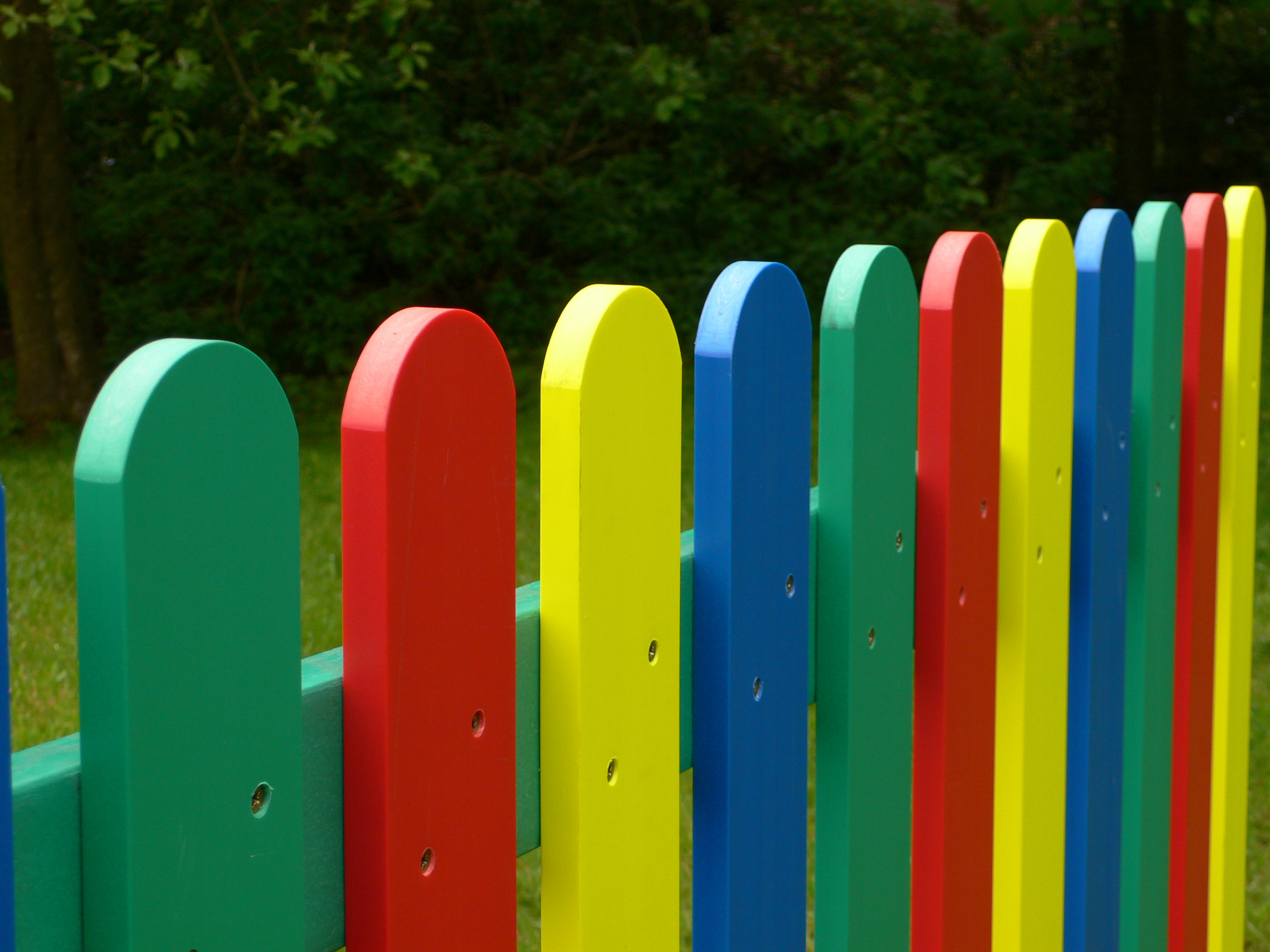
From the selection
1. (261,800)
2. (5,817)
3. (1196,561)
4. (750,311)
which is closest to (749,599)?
(750,311)

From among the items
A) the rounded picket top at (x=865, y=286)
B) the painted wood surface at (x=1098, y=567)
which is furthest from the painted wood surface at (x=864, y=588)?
the painted wood surface at (x=1098, y=567)

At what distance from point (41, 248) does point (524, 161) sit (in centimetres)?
269

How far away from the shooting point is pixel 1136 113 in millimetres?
10430

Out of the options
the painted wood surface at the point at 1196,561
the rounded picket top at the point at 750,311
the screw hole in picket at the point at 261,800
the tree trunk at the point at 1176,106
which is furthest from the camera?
the tree trunk at the point at 1176,106

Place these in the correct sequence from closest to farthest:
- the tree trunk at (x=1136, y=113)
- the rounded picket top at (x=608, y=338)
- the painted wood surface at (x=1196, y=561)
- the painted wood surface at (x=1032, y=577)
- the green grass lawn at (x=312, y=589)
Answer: the rounded picket top at (x=608, y=338), the painted wood surface at (x=1032, y=577), the painted wood surface at (x=1196, y=561), the green grass lawn at (x=312, y=589), the tree trunk at (x=1136, y=113)

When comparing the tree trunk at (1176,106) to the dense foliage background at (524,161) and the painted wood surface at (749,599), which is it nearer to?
the dense foliage background at (524,161)

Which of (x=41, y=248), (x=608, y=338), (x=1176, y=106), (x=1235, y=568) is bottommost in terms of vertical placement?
(x=1235, y=568)

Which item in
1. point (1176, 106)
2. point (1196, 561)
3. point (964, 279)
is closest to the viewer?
point (964, 279)

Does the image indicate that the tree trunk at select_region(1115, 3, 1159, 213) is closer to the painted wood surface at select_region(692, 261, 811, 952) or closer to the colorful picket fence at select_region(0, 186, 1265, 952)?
the colorful picket fence at select_region(0, 186, 1265, 952)

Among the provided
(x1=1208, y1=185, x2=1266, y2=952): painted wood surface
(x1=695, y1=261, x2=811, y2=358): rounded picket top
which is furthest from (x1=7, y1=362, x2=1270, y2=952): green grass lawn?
(x1=695, y1=261, x2=811, y2=358): rounded picket top

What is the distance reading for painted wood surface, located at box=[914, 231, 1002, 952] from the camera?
1.31 meters

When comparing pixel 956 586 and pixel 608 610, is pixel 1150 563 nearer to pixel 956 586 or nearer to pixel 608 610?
pixel 956 586

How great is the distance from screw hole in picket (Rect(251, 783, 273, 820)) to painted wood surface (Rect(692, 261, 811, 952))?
15.9 inches

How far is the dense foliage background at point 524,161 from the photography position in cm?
771
